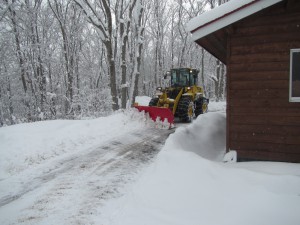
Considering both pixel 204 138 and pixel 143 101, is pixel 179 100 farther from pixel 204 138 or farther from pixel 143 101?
pixel 143 101

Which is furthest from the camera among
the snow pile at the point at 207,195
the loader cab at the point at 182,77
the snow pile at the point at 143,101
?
the snow pile at the point at 143,101

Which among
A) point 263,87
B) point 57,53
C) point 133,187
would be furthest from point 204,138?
point 57,53

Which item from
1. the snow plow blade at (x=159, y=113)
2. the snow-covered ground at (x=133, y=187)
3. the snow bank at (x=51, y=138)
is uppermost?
the snow plow blade at (x=159, y=113)

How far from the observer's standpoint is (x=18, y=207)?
4.52 m

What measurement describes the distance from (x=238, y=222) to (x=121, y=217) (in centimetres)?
172

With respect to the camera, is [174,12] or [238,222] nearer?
[238,222]

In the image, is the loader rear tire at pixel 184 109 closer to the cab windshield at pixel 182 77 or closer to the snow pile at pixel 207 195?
the cab windshield at pixel 182 77

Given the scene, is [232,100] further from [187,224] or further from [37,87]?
[37,87]

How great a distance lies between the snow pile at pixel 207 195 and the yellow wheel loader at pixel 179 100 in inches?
229

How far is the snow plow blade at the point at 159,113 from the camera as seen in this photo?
11.6 metres

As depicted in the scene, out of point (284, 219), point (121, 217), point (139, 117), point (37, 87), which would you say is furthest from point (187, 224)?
point (37, 87)

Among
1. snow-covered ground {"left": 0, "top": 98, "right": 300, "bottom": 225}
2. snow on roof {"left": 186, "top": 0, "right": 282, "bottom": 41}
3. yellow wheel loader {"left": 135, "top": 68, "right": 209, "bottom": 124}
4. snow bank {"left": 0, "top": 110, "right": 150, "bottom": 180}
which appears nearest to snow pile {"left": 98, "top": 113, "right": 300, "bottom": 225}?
snow-covered ground {"left": 0, "top": 98, "right": 300, "bottom": 225}

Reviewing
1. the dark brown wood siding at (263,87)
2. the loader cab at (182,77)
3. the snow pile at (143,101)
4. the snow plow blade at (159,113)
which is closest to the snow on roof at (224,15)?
the dark brown wood siding at (263,87)

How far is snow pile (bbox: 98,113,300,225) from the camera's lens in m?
3.99
